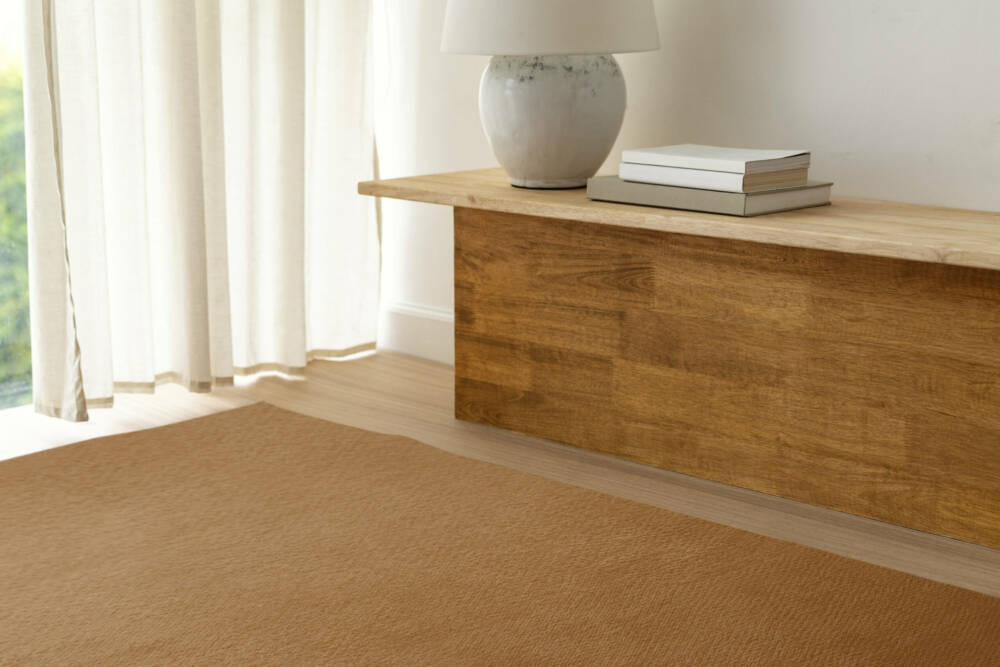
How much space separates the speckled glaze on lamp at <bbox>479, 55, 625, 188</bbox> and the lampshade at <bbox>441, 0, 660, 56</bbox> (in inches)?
2.9

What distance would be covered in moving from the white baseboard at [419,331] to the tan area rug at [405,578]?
76cm

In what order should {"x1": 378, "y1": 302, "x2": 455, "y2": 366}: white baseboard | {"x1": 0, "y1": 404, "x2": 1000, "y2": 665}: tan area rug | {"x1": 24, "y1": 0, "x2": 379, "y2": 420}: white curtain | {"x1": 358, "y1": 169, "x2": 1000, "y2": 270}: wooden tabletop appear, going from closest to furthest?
1. {"x1": 0, "y1": 404, "x2": 1000, "y2": 665}: tan area rug
2. {"x1": 358, "y1": 169, "x2": 1000, "y2": 270}: wooden tabletop
3. {"x1": 24, "y1": 0, "x2": 379, "y2": 420}: white curtain
4. {"x1": 378, "y1": 302, "x2": 455, "y2": 366}: white baseboard

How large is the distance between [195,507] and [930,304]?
3.98 ft

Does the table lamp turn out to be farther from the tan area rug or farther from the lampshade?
the tan area rug

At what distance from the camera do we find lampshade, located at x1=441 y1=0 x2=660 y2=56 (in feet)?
6.97

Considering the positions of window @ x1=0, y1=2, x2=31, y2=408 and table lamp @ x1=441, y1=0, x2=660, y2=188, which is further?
window @ x1=0, y1=2, x2=31, y2=408

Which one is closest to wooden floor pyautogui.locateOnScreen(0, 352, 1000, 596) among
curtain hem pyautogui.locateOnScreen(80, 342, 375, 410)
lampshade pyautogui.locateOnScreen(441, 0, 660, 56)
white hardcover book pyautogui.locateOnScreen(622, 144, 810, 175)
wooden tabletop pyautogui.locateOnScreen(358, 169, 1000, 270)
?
curtain hem pyautogui.locateOnScreen(80, 342, 375, 410)

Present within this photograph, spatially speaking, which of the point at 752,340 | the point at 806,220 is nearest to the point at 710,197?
the point at 806,220

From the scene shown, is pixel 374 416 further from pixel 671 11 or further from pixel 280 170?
pixel 671 11

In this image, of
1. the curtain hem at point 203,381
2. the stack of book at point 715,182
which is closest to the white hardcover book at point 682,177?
the stack of book at point 715,182

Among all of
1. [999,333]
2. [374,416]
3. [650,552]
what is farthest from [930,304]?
[374,416]

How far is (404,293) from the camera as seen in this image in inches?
119

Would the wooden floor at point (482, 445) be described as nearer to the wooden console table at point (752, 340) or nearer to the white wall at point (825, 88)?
the wooden console table at point (752, 340)

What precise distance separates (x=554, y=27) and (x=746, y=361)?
0.68 meters
